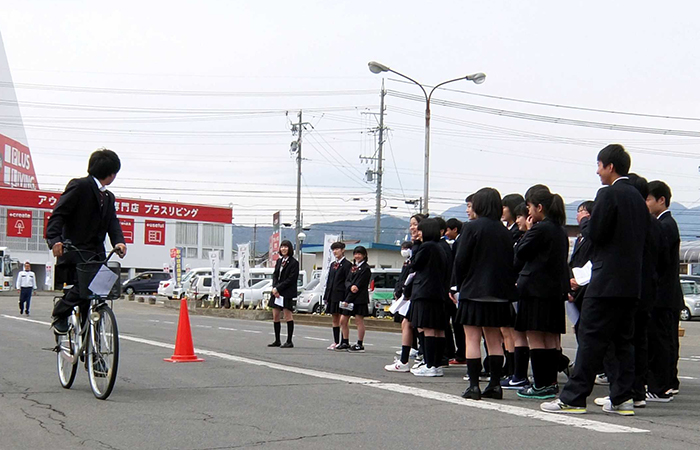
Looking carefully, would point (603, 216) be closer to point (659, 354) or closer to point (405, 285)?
point (659, 354)

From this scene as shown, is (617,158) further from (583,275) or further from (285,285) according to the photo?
(285,285)

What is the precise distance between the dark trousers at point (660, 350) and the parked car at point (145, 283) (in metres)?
Answer: 54.1

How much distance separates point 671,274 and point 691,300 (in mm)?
28693

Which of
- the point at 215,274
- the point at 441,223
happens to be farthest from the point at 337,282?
the point at 215,274

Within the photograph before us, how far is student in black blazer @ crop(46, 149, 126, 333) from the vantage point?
7238 millimetres

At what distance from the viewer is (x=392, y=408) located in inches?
266

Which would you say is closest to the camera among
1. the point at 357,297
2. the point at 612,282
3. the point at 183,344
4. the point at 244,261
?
the point at 612,282

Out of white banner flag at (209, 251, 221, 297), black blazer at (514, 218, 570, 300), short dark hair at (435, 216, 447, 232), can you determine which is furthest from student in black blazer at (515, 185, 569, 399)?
white banner flag at (209, 251, 221, 297)

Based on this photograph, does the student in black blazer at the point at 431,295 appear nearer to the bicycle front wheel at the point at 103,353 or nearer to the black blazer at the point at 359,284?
the black blazer at the point at 359,284

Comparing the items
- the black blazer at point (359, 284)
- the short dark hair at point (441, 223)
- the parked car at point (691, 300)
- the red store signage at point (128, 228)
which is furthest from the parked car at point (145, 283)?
the short dark hair at point (441, 223)

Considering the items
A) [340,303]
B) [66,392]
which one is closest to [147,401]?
[66,392]

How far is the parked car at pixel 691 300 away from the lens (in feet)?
111

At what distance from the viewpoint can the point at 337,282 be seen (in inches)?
539

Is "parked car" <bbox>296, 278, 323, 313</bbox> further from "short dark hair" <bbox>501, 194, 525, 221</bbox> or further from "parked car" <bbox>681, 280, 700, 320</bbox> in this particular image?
"short dark hair" <bbox>501, 194, 525, 221</bbox>
